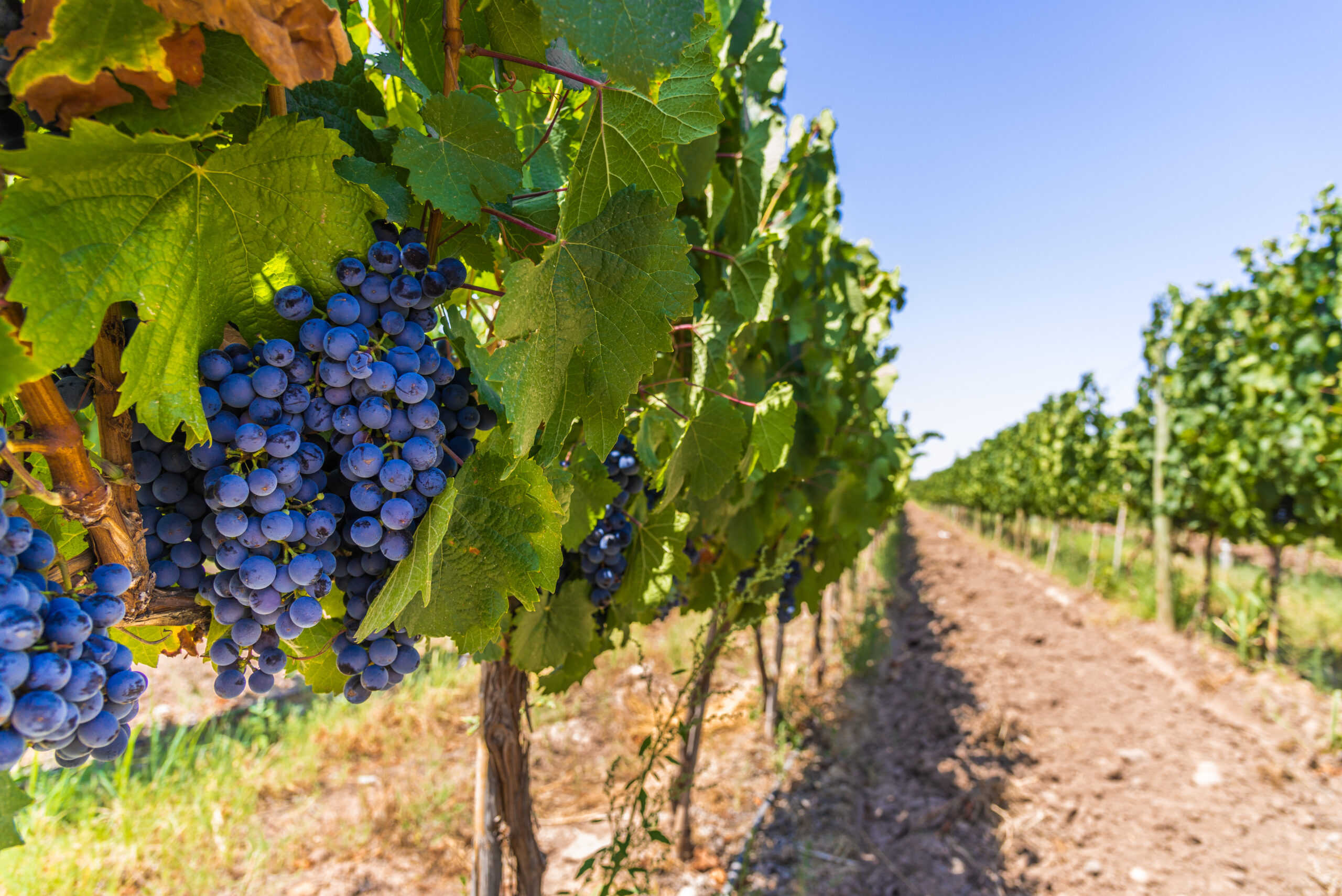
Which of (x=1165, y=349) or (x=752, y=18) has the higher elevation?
(x=1165, y=349)

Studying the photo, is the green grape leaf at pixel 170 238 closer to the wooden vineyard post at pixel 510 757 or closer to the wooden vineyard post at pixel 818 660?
the wooden vineyard post at pixel 510 757

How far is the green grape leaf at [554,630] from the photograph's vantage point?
1.72 metres

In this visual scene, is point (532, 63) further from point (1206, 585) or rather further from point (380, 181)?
point (1206, 585)

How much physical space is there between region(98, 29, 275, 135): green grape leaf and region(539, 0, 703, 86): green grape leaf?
0.28m

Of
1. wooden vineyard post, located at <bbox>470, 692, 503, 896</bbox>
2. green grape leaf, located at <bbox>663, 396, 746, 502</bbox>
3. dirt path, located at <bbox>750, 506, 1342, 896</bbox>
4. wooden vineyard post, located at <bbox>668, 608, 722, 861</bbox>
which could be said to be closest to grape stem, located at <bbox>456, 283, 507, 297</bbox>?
green grape leaf, located at <bbox>663, 396, 746, 502</bbox>

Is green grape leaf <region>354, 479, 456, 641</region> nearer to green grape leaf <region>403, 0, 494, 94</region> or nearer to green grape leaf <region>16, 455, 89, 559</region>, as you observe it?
green grape leaf <region>16, 455, 89, 559</region>

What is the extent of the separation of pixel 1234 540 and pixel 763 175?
10.7 m

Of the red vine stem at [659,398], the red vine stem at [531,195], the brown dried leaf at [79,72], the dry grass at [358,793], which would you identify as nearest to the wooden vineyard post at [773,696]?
the dry grass at [358,793]

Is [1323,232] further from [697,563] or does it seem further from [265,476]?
[265,476]

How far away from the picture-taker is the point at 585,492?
1556 mm

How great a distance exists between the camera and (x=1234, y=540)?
9.38 metres

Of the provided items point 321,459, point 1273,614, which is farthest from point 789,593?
point 1273,614

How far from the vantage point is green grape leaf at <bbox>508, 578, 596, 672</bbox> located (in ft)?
5.66

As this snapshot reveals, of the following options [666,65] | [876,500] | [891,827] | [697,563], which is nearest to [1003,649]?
[891,827]
